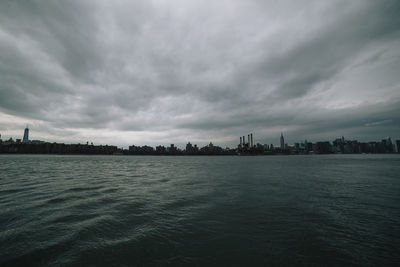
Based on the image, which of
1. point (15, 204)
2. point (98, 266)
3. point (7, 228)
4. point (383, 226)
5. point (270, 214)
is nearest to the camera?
point (98, 266)

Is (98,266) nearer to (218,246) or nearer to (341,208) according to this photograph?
(218,246)

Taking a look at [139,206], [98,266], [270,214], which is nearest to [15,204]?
[139,206]

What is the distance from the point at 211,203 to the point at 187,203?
6.16 feet

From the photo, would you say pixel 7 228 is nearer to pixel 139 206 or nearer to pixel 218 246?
pixel 139 206

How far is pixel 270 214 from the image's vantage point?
1047 cm

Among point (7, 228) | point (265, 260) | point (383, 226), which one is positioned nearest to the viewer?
point (265, 260)

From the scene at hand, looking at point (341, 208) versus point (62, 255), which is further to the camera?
point (341, 208)

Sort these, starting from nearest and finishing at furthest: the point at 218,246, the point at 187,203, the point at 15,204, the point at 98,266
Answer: the point at 98,266, the point at 218,246, the point at 15,204, the point at 187,203

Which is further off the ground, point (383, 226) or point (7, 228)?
point (7, 228)

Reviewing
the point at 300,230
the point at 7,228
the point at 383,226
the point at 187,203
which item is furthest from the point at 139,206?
the point at 383,226

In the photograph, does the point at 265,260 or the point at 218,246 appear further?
the point at 218,246

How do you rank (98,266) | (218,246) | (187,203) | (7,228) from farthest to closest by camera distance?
(187,203)
(7,228)
(218,246)
(98,266)

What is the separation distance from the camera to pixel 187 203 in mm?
12781

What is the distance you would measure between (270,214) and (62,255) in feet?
34.4
